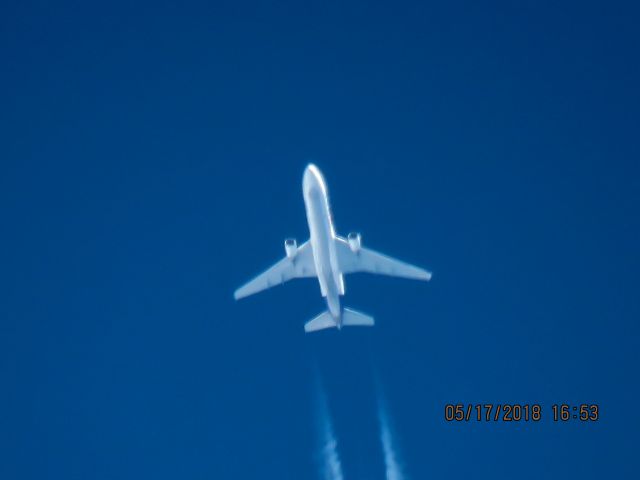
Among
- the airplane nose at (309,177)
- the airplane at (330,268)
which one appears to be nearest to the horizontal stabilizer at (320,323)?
the airplane at (330,268)

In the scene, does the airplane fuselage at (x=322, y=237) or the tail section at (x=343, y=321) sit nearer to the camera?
the airplane fuselage at (x=322, y=237)

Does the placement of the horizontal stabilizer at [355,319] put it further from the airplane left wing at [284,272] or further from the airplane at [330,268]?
the airplane left wing at [284,272]

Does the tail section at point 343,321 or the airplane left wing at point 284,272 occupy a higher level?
the airplane left wing at point 284,272

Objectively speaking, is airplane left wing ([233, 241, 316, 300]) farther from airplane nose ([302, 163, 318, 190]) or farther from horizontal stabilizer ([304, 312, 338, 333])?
airplane nose ([302, 163, 318, 190])

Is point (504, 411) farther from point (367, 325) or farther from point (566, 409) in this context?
point (367, 325)

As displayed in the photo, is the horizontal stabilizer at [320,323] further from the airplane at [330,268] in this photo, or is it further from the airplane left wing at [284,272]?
the airplane left wing at [284,272]

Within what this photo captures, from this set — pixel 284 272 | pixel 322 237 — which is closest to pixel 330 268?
pixel 322 237

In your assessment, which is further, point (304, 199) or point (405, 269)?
point (405, 269)

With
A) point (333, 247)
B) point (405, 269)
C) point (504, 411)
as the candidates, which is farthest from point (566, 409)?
point (333, 247)
